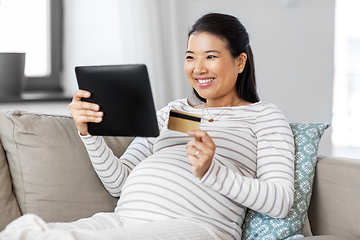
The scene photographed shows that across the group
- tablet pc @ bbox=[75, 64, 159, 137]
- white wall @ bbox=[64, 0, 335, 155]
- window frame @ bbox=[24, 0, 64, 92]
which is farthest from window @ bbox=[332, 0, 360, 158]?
tablet pc @ bbox=[75, 64, 159, 137]

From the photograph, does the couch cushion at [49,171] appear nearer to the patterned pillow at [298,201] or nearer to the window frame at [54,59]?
the patterned pillow at [298,201]

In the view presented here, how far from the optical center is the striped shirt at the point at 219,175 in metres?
1.10

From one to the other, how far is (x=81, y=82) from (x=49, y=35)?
1149mm

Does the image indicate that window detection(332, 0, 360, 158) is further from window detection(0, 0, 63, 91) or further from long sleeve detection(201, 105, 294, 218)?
long sleeve detection(201, 105, 294, 218)

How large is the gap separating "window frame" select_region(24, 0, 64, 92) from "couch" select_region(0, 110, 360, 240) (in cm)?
89

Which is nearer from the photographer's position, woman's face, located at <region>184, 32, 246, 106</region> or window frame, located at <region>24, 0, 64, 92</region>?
woman's face, located at <region>184, 32, 246, 106</region>

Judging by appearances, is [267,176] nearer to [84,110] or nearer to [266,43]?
[84,110]


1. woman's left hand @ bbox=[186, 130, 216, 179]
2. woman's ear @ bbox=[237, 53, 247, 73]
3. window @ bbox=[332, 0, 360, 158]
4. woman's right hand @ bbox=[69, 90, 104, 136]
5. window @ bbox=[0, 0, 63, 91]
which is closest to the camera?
woman's left hand @ bbox=[186, 130, 216, 179]

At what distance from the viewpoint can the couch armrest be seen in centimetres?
120

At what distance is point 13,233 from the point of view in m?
0.88

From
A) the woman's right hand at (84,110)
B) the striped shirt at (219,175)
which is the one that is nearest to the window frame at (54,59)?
the striped shirt at (219,175)

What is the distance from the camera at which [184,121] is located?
3.42 ft

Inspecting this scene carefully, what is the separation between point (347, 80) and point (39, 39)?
2953mm

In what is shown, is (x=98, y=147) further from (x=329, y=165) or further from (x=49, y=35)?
(x=49, y=35)
